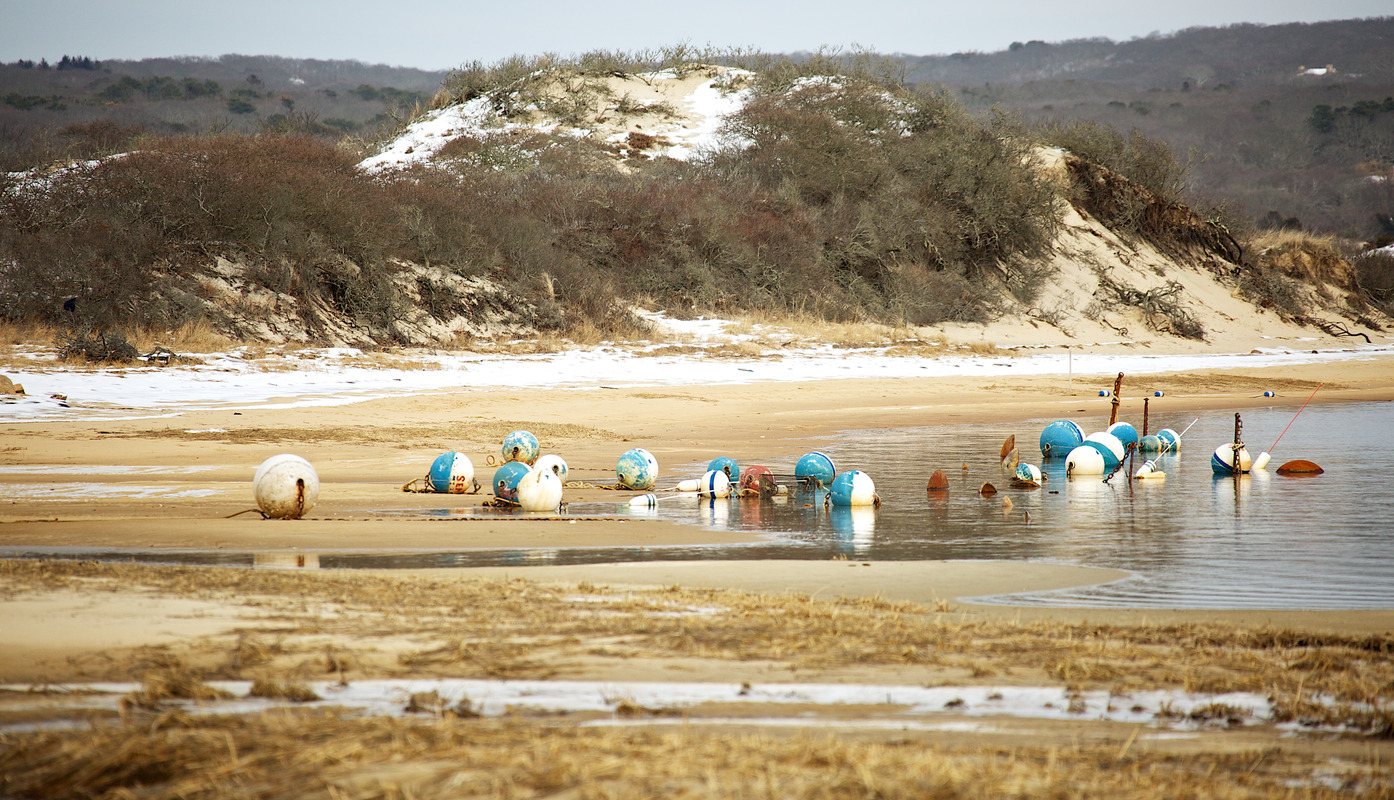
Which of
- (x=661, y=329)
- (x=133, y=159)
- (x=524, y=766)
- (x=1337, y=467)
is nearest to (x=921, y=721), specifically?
(x=524, y=766)

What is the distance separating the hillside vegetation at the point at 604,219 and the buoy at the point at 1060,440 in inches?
643

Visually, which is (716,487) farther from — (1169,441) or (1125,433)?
(1169,441)

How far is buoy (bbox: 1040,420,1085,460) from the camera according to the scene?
48.2ft

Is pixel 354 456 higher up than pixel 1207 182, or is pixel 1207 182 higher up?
pixel 1207 182

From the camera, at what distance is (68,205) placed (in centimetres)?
2606

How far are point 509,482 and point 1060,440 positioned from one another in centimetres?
820

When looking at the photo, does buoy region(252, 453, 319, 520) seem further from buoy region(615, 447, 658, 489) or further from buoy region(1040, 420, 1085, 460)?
buoy region(1040, 420, 1085, 460)

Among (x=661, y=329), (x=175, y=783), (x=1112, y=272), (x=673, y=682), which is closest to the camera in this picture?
(x=175, y=783)

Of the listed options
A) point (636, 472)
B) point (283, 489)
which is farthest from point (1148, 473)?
point (283, 489)

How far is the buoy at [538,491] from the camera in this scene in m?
9.76

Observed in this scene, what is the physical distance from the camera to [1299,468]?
13.3 m

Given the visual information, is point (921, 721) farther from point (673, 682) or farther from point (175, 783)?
point (175, 783)

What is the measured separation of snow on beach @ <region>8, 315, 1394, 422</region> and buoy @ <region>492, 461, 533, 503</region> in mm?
8616

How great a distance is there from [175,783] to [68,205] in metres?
27.3
